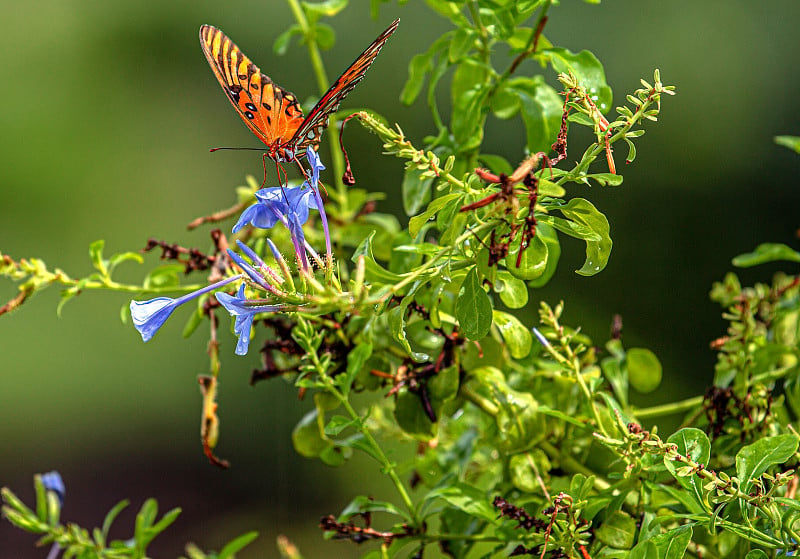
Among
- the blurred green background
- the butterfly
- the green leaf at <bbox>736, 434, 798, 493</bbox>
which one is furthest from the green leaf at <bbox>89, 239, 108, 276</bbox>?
the blurred green background

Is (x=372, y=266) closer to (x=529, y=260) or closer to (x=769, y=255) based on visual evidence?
(x=529, y=260)

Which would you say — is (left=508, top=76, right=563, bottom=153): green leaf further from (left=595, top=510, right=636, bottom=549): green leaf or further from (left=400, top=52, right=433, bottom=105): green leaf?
(left=595, top=510, right=636, bottom=549): green leaf

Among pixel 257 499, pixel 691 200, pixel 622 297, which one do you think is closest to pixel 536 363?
pixel 622 297

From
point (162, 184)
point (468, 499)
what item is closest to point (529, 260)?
point (468, 499)

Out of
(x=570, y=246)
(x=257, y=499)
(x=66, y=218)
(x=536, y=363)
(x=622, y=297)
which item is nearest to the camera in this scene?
(x=536, y=363)

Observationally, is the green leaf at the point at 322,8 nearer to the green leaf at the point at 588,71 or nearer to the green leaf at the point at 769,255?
the green leaf at the point at 588,71

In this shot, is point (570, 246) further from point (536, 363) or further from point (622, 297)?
point (536, 363)

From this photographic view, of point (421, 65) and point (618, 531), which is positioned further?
point (421, 65)
